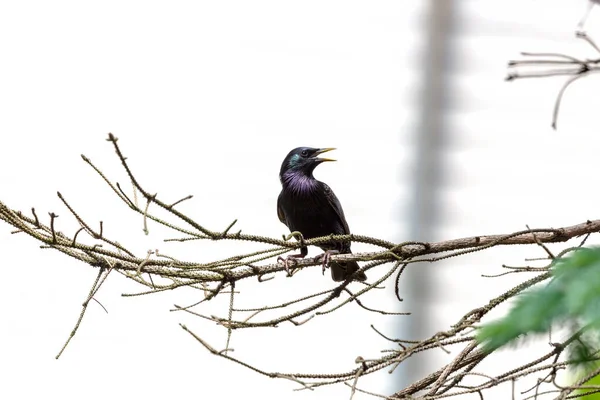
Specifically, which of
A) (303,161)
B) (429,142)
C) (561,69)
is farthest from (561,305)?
(429,142)

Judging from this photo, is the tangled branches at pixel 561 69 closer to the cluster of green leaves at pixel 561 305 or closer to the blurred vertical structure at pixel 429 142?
the cluster of green leaves at pixel 561 305

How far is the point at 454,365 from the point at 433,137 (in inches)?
163

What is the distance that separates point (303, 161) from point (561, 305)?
12.1 ft

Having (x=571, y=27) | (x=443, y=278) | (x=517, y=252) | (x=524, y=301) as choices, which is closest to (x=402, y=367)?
(x=443, y=278)

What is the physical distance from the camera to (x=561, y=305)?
99cm

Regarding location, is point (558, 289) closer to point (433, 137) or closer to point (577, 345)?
point (577, 345)

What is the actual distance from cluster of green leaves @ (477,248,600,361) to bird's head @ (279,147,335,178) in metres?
3.51

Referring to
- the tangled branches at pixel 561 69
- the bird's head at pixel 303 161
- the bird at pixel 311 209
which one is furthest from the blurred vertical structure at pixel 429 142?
the tangled branches at pixel 561 69

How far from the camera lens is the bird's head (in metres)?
4.62

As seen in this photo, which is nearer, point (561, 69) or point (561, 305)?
point (561, 305)

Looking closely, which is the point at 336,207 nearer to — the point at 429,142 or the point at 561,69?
the point at 429,142

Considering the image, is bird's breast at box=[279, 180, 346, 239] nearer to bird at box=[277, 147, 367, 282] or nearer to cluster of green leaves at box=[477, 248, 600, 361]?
bird at box=[277, 147, 367, 282]

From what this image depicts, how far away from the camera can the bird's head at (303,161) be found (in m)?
4.62

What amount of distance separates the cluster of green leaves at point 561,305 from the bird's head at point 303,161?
3507 mm
